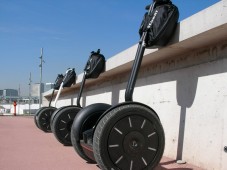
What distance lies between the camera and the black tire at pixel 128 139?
4211 millimetres

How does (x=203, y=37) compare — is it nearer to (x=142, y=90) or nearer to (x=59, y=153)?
(x=142, y=90)

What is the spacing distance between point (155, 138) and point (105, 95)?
658 centimetres

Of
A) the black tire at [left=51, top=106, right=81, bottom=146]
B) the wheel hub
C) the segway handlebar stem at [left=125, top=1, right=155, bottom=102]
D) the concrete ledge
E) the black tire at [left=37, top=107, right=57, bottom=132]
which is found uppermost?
the concrete ledge

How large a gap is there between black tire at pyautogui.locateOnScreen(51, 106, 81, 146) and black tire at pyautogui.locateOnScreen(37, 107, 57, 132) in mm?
4767

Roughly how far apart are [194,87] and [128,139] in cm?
171

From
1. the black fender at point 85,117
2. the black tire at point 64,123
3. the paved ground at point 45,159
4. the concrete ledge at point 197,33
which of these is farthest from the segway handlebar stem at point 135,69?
the black tire at point 64,123

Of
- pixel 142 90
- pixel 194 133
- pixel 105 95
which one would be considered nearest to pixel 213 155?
pixel 194 133

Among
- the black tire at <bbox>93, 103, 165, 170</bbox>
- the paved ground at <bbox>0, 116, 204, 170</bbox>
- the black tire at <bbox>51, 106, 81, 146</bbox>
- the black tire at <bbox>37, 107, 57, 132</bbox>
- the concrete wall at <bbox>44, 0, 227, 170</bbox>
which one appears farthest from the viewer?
the black tire at <bbox>37, 107, 57, 132</bbox>

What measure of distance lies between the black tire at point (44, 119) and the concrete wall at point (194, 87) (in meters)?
6.41

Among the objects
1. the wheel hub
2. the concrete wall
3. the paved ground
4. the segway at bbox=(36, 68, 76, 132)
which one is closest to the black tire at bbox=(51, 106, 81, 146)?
the paved ground

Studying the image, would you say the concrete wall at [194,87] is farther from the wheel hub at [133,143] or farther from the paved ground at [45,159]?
the wheel hub at [133,143]

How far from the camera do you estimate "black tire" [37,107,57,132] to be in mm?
12973

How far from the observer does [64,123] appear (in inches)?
323

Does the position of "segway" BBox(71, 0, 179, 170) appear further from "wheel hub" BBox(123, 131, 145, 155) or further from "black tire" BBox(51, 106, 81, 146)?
"black tire" BBox(51, 106, 81, 146)
